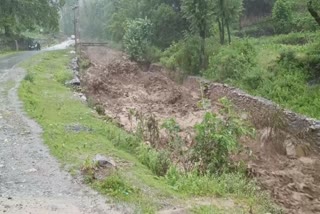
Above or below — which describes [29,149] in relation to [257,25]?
below

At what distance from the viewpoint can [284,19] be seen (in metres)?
37.3

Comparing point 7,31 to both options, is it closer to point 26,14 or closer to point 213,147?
point 26,14

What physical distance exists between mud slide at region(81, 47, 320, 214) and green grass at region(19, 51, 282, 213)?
3.80 ft

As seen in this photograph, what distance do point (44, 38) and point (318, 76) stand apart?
6306cm

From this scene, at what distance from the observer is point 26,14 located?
4412 cm

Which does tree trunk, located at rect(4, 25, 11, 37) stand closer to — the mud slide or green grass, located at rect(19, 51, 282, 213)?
the mud slide

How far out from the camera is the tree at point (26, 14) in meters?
42.4

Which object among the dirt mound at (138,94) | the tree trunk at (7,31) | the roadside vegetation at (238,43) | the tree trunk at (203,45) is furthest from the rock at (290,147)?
the tree trunk at (7,31)

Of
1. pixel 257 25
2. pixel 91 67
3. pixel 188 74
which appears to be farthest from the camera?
pixel 257 25

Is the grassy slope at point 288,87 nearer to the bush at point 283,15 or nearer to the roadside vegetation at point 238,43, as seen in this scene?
the roadside vegetation at point 238,43

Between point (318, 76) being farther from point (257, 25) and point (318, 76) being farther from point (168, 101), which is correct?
point (257, 25)

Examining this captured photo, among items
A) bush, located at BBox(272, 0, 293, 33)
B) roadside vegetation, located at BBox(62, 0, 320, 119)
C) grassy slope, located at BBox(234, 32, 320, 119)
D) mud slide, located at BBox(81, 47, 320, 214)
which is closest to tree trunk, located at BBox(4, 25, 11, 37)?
mud slide, located at BBox(81, 47, 320, 214)

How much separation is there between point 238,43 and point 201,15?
14.2ft

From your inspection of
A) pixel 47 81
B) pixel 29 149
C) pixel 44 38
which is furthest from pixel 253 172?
pixel 44 38
